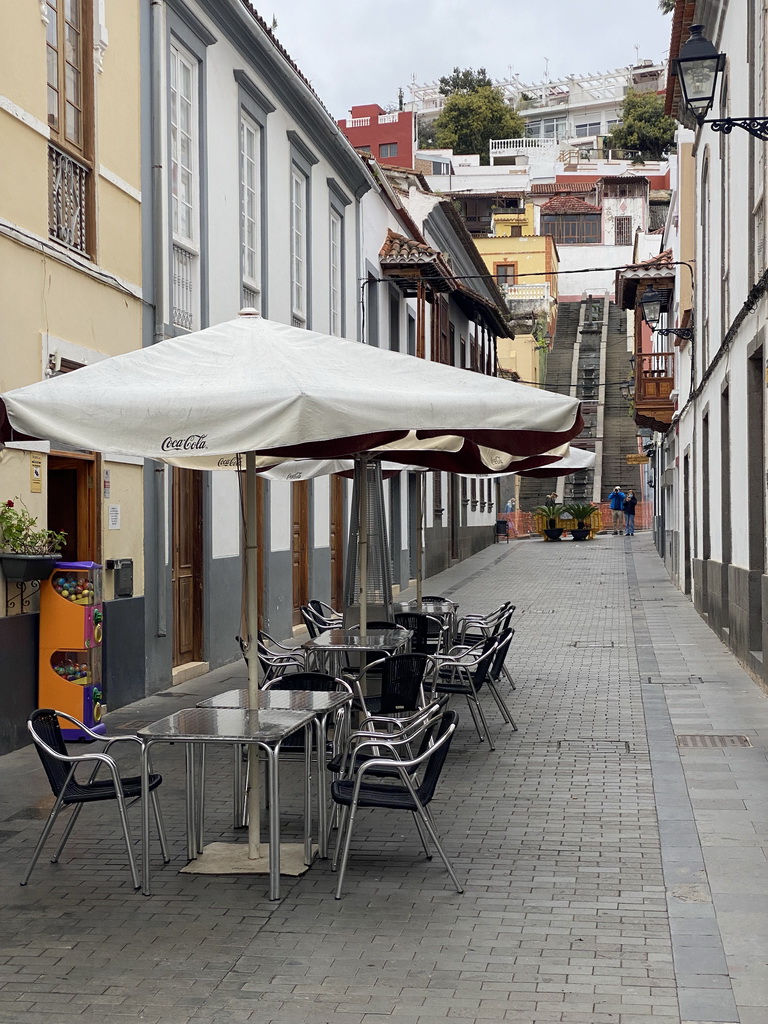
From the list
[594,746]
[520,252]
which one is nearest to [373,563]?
[594,746]

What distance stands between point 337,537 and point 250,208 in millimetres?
6659

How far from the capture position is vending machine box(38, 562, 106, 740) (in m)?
A: 9.66

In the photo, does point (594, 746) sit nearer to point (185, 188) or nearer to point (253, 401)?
point (253, 401)

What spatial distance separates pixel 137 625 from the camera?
11.6 m

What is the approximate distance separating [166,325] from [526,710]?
17.0 ft

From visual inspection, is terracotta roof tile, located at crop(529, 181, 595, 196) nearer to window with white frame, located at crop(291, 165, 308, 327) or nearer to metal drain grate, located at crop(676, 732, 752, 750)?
window with white frame, located at crop(291, 165, 308, 327)

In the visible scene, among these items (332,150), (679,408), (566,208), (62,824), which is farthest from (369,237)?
(566,208)

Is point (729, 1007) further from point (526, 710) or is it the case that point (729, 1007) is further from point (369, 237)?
point (369, 237)

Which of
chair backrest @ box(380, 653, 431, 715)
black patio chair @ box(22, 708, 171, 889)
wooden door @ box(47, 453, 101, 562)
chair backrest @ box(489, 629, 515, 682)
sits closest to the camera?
black patio chair @ box(22, 708, 171, 889)

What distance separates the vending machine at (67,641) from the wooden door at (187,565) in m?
3.04

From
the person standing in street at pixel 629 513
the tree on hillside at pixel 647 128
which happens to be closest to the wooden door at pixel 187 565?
the person standing in street at pixel 629 513

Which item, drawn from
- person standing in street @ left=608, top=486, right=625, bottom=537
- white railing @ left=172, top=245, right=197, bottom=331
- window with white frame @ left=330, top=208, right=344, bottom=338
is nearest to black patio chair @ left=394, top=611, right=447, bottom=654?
white railing @ left=172, top=245, right=197, bottom=331

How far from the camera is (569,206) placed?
82.9 m

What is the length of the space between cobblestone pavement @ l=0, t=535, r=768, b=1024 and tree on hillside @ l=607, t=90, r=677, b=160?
92.6 m
